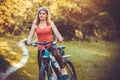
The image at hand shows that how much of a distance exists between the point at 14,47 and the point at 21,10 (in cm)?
36

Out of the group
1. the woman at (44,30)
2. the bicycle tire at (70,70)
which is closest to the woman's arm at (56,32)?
the woman at (44,30)

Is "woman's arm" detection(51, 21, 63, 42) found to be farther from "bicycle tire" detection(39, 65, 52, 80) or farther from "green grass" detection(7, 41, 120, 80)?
"bicycle tire" detection(39, 65, 52, 80)

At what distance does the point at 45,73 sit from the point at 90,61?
2.02ft

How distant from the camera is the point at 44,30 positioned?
424 cm

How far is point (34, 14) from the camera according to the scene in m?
4.41

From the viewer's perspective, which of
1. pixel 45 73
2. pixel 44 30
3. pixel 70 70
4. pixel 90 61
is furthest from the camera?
pixel 90 61

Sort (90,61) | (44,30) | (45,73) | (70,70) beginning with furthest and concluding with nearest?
(90,61) → (70,70) → (44,30) → (45,73)

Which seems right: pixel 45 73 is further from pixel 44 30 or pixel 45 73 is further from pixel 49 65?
pixel 44 30

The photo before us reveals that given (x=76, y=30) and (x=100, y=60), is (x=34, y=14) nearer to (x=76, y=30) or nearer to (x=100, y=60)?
(x=76, y=30)

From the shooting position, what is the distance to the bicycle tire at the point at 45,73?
405 centimetres

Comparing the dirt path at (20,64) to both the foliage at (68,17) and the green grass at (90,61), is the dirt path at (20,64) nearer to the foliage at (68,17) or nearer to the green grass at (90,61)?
the green grass at (90,61)

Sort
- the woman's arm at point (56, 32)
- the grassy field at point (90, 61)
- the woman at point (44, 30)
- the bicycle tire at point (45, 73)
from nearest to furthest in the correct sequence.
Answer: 1. the bicycle tire at point (45, 73)
2. the woman at point (44, 30)
3. the woman's arm at point (56, 32)
4. the grassy field at point (90, 61)

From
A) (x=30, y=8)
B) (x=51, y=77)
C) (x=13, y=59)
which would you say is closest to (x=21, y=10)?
(x=30, y=8)

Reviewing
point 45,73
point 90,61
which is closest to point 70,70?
point 90,61
